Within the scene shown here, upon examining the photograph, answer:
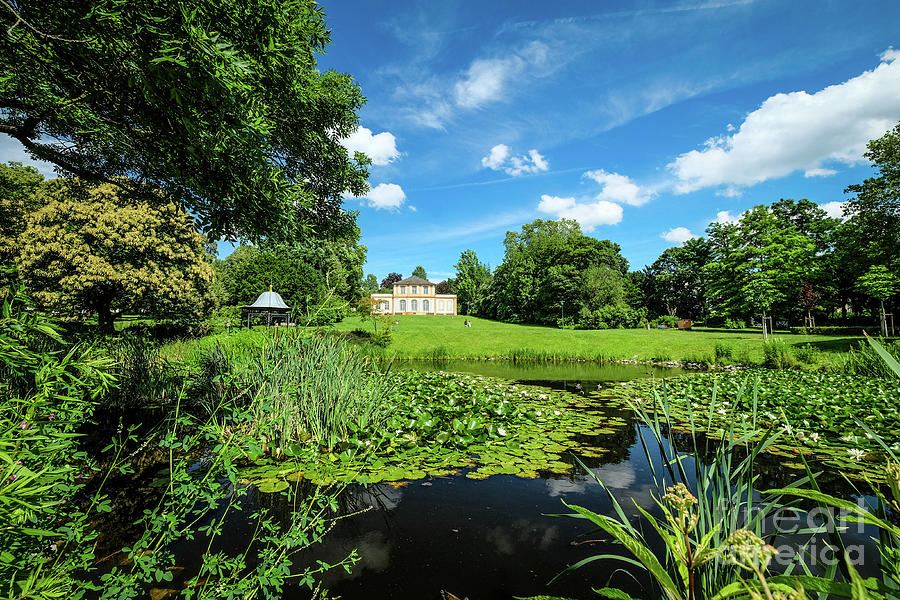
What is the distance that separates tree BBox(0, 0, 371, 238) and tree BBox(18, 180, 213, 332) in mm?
14173

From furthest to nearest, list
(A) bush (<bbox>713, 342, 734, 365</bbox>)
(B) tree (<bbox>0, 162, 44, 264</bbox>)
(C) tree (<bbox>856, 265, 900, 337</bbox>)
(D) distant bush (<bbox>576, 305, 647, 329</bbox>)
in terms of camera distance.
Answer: (D) distant bush (<bbox>576, 305, 647, 329</bbox>) < (A) bush (<bbox>713, 342, 734, 365</bbox>) < (C) tree (<bbox>856, 265, 900, 337</bbox>) < (B) tree (<bbox>0, 162, 44, 264</bbox>)

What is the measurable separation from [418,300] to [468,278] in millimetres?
13251

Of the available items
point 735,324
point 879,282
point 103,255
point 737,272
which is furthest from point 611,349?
point 103,255

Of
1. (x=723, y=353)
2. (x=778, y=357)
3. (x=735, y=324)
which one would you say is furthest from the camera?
(x=735, y=324)

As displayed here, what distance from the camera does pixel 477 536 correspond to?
3.63 m

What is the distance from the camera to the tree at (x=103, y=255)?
17062mm

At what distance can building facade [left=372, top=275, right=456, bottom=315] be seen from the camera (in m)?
62.2

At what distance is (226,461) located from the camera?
1.94 m

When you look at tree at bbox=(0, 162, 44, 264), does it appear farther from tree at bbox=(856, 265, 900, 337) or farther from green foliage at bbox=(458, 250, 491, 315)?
green foliage at bbox=(458, 250, 491, 315)

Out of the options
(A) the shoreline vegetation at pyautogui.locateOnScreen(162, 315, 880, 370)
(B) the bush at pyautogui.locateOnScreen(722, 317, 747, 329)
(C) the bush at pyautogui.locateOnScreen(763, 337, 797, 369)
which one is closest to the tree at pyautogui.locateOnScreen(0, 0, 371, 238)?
(A) the shoreline vegetation at pyautogui.locateOnScreen(162, 315, 880, 370)

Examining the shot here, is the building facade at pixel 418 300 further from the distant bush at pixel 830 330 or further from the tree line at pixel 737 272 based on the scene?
the distant bush at pixel 830 330

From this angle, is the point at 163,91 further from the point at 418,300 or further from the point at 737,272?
the point at 418,300

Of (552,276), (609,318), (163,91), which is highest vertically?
(552,276)

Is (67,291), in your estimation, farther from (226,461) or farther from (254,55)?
(226,461)
